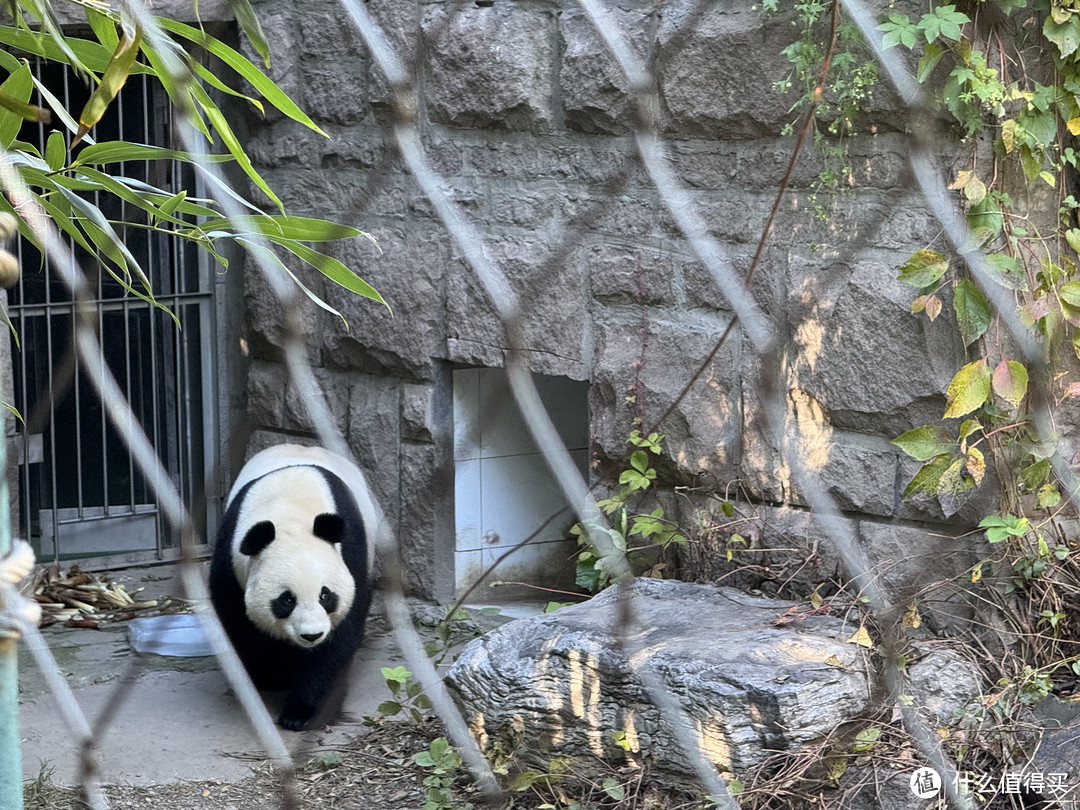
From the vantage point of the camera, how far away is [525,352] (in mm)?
3922

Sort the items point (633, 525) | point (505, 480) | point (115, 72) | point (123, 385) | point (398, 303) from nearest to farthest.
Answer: point (115, 72) → point (633, 525) → point (398, 303) → point (505, 480) → point (123, 385)

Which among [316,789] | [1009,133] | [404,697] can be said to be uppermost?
[1009,133]

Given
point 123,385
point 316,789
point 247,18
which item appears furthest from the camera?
point 123,385

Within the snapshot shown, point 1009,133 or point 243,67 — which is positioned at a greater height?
point 1009,133

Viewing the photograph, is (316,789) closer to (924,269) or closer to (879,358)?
(879,358)

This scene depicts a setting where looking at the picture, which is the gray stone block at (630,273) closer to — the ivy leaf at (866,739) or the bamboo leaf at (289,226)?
the ivy leaf at (866,739)

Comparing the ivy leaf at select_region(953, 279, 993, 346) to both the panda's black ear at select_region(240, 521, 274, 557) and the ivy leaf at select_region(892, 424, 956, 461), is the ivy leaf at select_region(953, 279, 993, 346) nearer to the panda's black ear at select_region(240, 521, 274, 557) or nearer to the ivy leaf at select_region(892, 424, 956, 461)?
the ivy leaf at select_region(892, 424, 956, 461)

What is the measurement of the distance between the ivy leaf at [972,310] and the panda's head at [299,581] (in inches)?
72.4

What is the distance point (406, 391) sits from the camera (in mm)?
4352

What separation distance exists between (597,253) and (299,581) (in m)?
1.34

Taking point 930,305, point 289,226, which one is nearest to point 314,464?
point 930,305

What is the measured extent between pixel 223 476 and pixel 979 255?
3183mm

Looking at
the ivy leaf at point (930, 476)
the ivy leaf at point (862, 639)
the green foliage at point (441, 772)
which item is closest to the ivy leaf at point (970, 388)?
the ivy leaf at point (930, 476)

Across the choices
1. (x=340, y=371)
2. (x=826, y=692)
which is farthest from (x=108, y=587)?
(x=826, y=692)
